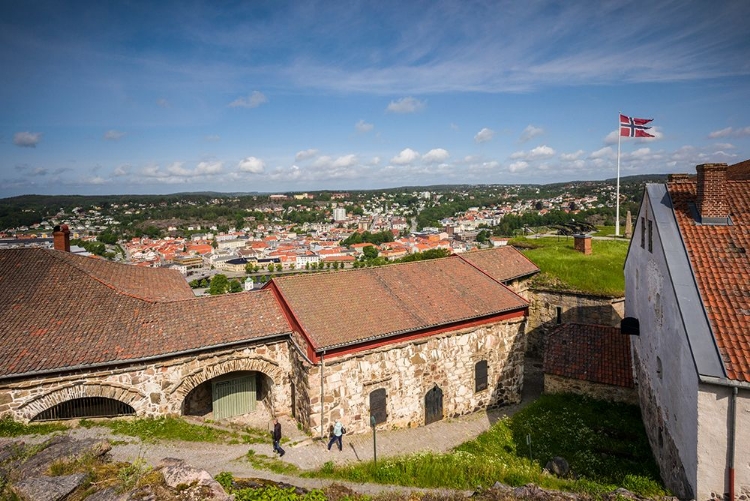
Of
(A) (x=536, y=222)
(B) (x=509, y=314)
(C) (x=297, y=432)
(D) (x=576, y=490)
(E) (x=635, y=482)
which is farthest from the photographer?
(A) (x=536, y=222)

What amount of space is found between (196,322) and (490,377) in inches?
447

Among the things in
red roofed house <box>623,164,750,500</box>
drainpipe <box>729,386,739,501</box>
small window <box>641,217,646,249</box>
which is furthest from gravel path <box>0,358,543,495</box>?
small window <box>641,217,646,249</box>

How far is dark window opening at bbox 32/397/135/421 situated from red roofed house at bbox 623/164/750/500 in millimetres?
14686

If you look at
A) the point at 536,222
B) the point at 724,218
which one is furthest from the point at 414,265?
the point at 536,222

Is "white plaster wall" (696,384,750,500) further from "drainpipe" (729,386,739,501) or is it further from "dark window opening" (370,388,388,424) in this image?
"dark window opening" (370,388,388,424)

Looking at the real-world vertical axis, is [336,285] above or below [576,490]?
above

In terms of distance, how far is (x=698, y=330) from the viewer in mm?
8438

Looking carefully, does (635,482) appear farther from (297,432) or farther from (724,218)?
(297,432)

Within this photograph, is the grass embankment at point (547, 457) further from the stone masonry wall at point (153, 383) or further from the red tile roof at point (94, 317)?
the red tile roof at point (94, 317)

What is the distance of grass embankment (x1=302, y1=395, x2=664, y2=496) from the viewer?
33.2 ft

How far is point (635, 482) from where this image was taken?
994 centimetres

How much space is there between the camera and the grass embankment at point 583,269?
72.7ft

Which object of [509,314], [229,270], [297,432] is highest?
[509,314]

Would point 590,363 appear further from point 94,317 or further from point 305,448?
point 94,317
